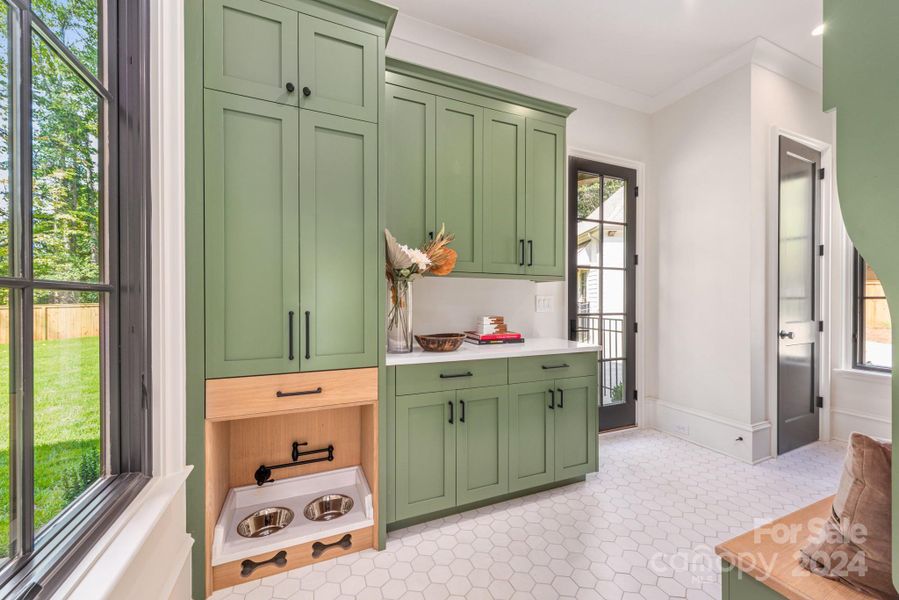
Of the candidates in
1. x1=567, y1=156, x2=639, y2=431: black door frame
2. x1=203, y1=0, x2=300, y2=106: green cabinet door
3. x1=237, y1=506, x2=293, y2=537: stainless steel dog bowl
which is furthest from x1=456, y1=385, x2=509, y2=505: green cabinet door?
x1=203, y1=0, x2=300, y2=106: green cabinet door

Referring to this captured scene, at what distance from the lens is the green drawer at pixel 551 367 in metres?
2.21

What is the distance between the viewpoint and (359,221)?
1761 millimetres

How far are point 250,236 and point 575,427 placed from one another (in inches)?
82.1

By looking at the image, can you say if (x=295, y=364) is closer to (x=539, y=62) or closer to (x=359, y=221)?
(x=359, y=221)

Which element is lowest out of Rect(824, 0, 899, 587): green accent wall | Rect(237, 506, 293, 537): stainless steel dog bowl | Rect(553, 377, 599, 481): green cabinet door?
Rect(237, 506, 293, 537): stainless steel dog bowl

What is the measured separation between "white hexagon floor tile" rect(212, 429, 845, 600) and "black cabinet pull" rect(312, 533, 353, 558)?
47 mm

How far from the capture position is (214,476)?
5.32 feet

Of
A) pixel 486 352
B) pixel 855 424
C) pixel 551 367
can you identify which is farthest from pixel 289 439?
pixel 855 424

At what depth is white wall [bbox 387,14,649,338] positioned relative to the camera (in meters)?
2.54

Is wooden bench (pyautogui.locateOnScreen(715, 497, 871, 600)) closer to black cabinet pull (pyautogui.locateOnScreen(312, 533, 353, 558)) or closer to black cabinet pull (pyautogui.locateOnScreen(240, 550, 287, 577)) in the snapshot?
black cabinet pull (pyautogui.locateOnScreen(312, 533, 353, 558))

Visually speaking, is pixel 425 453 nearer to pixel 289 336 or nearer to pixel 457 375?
pixel 457 375

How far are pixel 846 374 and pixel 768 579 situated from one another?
3376mm

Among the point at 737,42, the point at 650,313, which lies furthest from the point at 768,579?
the point at 737,42

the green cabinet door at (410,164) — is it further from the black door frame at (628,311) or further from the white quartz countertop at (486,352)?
the black door frame at (628,311)
